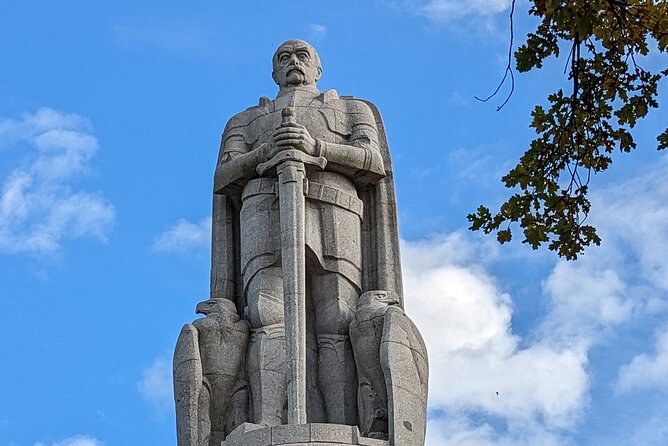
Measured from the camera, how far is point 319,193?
19094 mm

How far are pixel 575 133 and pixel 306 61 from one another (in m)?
6.98

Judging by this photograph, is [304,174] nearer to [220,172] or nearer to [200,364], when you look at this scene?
[220,172]

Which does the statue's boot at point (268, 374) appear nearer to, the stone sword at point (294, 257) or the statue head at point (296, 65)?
the stone sword at point (294, 257)

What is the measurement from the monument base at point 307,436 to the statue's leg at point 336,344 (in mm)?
1039

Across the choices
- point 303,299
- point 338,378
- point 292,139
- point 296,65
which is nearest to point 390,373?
point 338,378

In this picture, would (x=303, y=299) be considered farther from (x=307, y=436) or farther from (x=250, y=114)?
(x=250, y=114)

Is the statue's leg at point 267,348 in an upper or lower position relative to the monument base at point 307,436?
upper

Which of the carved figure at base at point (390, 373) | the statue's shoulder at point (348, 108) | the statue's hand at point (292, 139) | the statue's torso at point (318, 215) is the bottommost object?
the carved figure at base at point (390, 373)

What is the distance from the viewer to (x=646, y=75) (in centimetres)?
1385

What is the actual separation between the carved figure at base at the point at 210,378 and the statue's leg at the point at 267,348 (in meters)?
0.18

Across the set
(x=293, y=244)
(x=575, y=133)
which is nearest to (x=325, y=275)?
(x=293, y=244)

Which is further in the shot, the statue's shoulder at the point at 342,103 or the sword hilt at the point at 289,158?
the statue's shoulder at the point at 342,103

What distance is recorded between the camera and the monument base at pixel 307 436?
55.7 feet

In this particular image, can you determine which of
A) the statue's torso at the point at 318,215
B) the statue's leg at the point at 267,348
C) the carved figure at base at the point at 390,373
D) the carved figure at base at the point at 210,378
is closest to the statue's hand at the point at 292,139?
the statue's torso at the point at 318,215
